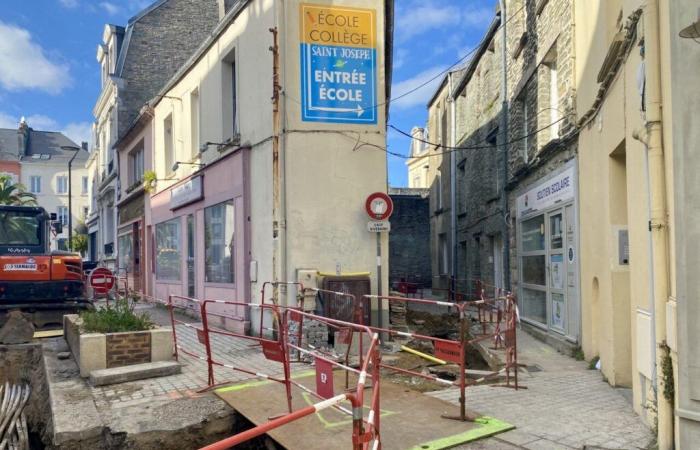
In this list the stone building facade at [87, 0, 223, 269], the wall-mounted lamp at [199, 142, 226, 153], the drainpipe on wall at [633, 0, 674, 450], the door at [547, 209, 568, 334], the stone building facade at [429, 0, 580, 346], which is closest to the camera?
the drainpipe on wall at [633, 0, 674, 450]

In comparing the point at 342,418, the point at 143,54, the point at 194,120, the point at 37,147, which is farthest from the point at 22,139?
the point at 342,418

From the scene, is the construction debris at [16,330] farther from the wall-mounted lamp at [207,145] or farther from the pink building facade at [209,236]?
the wall-mounted lamp at [207,145]

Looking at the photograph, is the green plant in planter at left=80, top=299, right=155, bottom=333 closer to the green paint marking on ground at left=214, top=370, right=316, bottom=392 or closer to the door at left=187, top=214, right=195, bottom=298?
the green paint marking on ground at left=214, top=370, right=316, bottom=392

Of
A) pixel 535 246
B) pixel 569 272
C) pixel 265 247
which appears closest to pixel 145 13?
pixel 265 247

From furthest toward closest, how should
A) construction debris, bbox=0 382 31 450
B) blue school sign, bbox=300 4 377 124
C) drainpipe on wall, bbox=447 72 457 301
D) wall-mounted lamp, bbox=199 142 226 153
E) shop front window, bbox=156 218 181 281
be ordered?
drainpipe on wall, bbox=447 72 457 301
shop front window, bbox=156 218 181 281
wall-mounted lamp, bbox=199 142 226 153
blue school sign, bbox=300 4 377 124
construction debris, bbox=0 382 31 450

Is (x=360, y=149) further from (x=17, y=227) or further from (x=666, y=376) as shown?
(x=17, y=227)

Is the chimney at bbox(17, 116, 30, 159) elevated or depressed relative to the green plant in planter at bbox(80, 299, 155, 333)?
elevated

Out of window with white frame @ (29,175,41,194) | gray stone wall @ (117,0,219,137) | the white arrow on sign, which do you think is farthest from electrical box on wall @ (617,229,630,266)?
window with white frame @ (29,175,41,194)

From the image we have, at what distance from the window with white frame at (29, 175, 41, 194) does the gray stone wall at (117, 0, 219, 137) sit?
39.2 meters

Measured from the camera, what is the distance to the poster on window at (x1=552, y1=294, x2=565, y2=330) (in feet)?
31.6

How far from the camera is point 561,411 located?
5.66 meters

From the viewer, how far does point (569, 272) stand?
9.24m

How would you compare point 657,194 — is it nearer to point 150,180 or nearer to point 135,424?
point 135,424

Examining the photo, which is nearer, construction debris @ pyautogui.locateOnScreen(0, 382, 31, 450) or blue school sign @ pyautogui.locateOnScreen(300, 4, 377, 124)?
construction debris @ pyautogui.locateOnScreen(0, 382, 31, 450)
